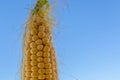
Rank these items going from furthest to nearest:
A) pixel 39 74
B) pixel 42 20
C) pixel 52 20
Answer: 1. pixel 52 20
2. pixel 42 20
3. pixel 39 74

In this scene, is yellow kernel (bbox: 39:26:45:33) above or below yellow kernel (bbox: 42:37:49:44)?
above

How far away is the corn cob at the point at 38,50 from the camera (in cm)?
267

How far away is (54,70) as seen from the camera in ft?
9.24

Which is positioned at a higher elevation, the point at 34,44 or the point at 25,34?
the point at 25,34

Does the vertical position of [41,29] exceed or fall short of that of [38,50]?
it exceeds it

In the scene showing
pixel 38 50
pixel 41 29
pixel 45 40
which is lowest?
pixel 38 50

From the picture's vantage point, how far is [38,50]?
2699 millimetres

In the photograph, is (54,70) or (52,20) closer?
(54,70)

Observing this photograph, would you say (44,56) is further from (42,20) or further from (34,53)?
(42,20)

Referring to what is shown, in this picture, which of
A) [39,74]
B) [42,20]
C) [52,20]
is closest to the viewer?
[39,74]

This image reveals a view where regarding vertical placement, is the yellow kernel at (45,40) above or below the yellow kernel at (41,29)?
below

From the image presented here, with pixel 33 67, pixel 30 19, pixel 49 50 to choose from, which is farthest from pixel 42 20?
pixel 33 67

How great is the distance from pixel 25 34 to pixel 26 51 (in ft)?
0.77

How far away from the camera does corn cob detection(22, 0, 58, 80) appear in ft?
8.77
